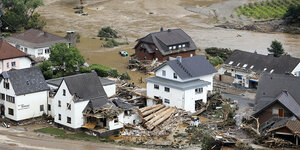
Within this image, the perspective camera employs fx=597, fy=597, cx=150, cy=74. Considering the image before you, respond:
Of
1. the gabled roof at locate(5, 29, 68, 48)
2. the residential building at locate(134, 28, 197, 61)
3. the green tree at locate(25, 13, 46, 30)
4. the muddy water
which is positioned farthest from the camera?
the green tree at locate(25, 13, 46, 30)

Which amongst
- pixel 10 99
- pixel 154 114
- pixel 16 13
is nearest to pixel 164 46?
pixel 154 114

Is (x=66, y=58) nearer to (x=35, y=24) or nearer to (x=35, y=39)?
(x=35, y=39)

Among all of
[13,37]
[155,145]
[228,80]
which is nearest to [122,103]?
[155,145]

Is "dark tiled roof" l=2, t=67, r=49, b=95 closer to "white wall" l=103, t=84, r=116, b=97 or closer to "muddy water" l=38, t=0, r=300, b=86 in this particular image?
"white wall" l=103, t=84, r=116, b=97

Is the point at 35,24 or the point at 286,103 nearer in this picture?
the point at 286,103

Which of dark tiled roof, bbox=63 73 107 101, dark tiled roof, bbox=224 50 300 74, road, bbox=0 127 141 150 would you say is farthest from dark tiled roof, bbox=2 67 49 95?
dark tiled roof, bbox=224 50 300 74

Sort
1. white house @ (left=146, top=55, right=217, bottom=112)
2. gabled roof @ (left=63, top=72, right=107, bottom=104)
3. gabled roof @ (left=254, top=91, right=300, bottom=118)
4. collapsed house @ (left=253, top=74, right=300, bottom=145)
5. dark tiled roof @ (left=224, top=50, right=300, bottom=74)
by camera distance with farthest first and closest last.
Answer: dark tiled roof @ (left=224, top=50, right=300, bottom=74), white house @ (left=146, top=55, right=217, bottom=112), gabled roof @ (left=63, top=72, right=107, bottom=104), gabled roof @ (left=254, top=91, right=300, bottom=118), collapsed house @ (left=253, top=74, right=300, bottom=145)
